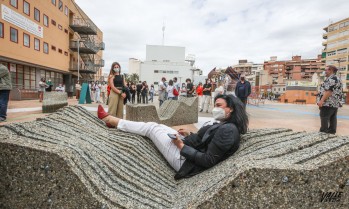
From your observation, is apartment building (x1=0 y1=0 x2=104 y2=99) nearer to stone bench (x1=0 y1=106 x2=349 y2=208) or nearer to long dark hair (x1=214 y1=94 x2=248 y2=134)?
stone bench (x1=0 y1=106 x2=349 y2=208)

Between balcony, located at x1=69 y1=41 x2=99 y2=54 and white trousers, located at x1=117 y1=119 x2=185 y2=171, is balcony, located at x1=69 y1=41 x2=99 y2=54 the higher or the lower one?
the higher one

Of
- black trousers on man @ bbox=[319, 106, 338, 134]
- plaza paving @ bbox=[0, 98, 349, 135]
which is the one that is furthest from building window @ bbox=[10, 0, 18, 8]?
black trousers on man @ bbox=[319, 106, 338, 134]

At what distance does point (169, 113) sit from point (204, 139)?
5.10 m

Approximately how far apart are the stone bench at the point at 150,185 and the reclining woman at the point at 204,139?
37cm

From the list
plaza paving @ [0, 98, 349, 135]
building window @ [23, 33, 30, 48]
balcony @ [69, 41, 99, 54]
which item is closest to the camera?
plaza paving @ [0, 98, 349, 135]

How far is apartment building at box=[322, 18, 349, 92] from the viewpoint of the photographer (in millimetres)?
63359

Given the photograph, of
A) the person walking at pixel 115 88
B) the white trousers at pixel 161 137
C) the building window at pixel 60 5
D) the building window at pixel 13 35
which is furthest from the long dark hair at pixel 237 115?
the building window at pixel 60 5

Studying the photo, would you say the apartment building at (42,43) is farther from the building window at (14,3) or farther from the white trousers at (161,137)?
the white trousers at (161,137)

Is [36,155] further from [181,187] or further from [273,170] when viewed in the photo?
[273,170]

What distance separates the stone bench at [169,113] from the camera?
6.12 metres

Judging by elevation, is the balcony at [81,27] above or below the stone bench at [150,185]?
above

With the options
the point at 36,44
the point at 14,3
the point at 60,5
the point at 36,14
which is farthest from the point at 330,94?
the point at 60,5

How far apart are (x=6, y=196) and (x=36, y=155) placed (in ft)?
1.45

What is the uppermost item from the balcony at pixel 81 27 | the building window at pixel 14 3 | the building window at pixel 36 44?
the balcony at pixel 81 27
